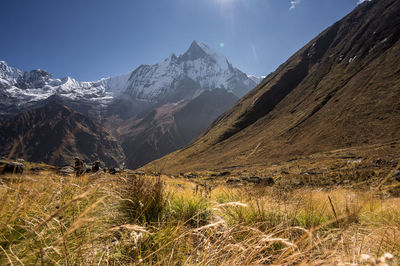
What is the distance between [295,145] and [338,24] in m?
109

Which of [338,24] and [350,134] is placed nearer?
[350,134]

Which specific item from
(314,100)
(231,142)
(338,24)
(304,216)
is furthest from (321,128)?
(338,24)

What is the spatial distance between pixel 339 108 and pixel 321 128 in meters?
10.5

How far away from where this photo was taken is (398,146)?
34.2 metres

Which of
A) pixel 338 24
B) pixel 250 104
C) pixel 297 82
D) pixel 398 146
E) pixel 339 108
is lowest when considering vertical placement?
pixel 398 146

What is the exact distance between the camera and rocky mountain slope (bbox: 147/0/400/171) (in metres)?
52.9

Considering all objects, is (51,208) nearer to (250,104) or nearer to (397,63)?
(397,63)

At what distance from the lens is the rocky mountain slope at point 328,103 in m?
52.9

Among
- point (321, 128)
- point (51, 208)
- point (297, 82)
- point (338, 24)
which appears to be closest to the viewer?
point (51, 208)

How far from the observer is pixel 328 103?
69125mm

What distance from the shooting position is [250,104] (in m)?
112

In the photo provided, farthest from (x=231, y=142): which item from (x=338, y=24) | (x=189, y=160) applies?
(x=338, y=24)

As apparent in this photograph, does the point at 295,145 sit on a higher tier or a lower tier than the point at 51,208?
lower

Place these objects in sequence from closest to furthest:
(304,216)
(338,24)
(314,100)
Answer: (304,216) → (314,100) → (338,24)
